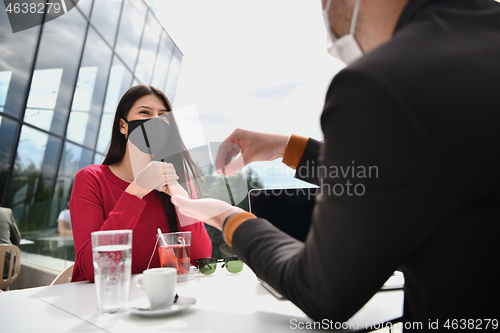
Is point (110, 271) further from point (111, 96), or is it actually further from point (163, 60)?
point (163, 60)

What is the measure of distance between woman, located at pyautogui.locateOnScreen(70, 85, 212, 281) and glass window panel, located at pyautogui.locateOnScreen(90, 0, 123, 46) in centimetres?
518

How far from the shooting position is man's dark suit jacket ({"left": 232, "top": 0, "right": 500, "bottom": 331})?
44cm

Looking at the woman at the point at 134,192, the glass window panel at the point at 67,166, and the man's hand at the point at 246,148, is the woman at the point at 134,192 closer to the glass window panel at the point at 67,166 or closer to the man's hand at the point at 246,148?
the man's hand at the point at 246,148

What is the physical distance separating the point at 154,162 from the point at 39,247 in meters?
4.81

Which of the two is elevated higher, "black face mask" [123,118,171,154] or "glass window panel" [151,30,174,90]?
"glass window panel" [151,30,174,90]

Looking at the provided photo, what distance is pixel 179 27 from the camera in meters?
8.36

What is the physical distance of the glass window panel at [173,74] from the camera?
9.52 m

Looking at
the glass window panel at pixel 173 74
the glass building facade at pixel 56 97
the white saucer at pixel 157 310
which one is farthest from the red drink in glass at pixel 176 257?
the glass window panel at pixel 173 74

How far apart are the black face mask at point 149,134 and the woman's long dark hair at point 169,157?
41 mm

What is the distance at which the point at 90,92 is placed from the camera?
604 cm

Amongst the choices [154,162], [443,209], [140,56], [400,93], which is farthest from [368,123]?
[140,56]

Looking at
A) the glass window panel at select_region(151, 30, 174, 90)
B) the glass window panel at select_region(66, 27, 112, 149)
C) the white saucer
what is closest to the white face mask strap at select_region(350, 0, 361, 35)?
the white saucer

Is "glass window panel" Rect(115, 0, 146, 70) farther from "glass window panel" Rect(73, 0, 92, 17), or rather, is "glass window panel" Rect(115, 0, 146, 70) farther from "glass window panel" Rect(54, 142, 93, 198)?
"glass window panel" Rect(54, 142, 93, 198)

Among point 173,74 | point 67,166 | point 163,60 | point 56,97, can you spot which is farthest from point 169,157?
Result: point 173,74
